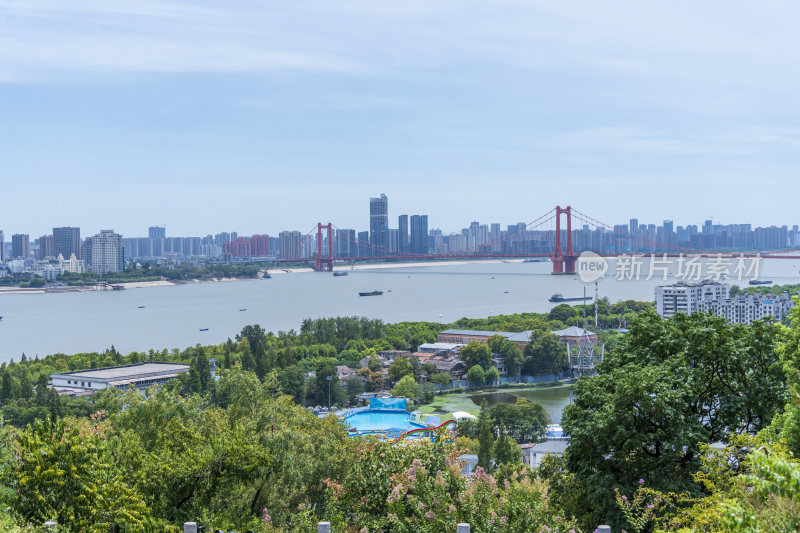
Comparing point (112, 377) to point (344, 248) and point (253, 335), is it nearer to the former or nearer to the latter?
point (253, 335)

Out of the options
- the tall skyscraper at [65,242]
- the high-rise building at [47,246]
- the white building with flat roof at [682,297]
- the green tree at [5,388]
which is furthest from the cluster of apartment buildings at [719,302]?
the high-rise building at [47,246]

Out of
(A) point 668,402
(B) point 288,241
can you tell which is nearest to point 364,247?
(B) point 288,241

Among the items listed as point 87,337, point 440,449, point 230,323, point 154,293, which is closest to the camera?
point 440,449

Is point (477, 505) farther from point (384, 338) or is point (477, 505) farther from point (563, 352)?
point (384, 338)

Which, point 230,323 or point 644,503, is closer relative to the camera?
point 644,503

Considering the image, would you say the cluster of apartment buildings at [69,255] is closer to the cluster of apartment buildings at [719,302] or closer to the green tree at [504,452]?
the cluster of apartment buildings at [719,302]

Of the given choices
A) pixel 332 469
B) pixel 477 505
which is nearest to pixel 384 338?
pixel 332 469
